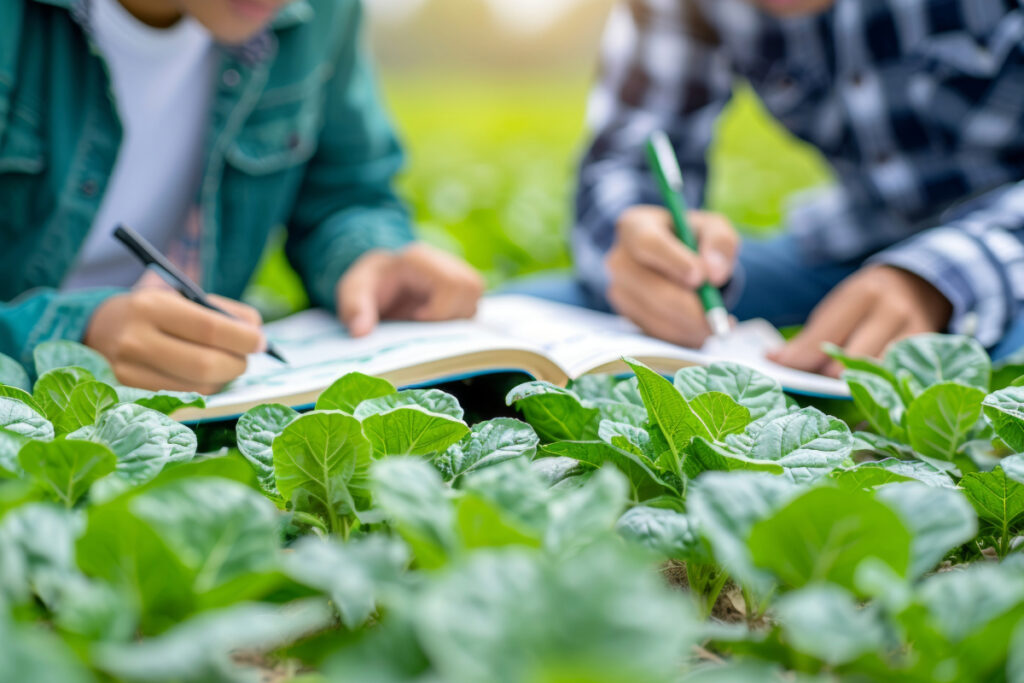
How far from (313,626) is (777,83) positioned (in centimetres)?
133

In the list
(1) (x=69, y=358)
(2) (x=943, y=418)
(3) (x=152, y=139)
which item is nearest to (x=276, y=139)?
(3) (x=152, y=139)

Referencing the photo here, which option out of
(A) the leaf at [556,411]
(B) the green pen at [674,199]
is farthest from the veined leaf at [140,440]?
(B) the green pen at [674,199]

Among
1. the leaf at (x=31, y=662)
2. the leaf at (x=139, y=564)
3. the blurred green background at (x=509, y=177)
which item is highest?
the leaf at (x=31, y=662)

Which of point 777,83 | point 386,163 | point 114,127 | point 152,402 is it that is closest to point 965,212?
point 777,83

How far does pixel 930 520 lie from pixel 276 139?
1.18 meters

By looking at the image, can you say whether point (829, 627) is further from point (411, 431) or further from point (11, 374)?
point (11, 374)

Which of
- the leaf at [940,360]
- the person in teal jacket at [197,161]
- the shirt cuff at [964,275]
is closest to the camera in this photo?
the leaf at [940,360]

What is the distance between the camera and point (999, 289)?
96 centimetres

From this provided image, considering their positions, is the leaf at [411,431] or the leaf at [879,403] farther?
the leaf at [879,403]

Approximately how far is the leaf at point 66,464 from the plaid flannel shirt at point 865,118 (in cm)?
86

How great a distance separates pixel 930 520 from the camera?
35 cm

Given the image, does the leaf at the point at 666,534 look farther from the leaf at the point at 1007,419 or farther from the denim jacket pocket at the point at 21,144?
the denim jacket pocket at the point at 21,144

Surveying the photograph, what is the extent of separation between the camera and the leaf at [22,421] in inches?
19.0

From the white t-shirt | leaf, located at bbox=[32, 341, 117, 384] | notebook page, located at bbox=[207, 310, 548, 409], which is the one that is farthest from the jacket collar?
leaf, located at bbox=[32, 341, 117, 384]
